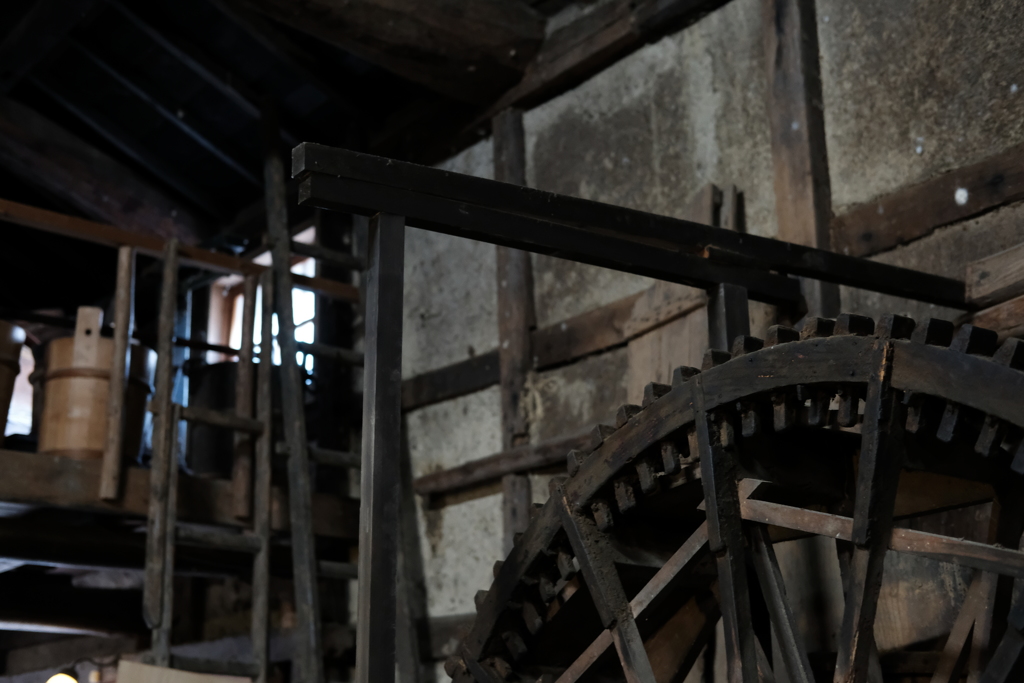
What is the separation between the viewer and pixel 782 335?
2.78 metres

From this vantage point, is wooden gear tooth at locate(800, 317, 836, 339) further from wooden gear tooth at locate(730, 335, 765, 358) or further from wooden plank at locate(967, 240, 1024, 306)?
wooden plank at locate(967, 240, 1024, 306)

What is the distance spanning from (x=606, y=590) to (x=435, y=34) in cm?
295

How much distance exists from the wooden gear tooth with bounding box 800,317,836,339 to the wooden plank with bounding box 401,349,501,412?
8.94 ft

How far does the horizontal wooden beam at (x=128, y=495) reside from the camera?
4.64 metres

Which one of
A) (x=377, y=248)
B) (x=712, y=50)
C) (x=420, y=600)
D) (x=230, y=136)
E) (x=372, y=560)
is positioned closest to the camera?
(x=372, y=560)

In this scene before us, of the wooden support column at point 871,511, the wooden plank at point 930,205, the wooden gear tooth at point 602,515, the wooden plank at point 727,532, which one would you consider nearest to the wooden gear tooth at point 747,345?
the wooden plank at point 727,532

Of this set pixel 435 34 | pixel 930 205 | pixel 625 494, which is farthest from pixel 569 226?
pixel 435 34

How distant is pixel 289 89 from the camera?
21.1 ft

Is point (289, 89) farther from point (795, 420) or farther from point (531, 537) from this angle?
point (795, 420)

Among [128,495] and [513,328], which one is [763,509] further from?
[128,495]

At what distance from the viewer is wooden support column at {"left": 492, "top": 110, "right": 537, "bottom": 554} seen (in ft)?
16.5

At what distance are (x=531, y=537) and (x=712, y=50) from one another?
2.38 m

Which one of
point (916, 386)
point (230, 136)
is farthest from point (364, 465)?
point (230, 136)

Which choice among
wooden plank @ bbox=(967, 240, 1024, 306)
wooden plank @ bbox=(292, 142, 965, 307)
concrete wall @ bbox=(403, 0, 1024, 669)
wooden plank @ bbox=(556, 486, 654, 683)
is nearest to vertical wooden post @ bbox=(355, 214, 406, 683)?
wooden plank @ bbox=(292, 142, 965, 307)
